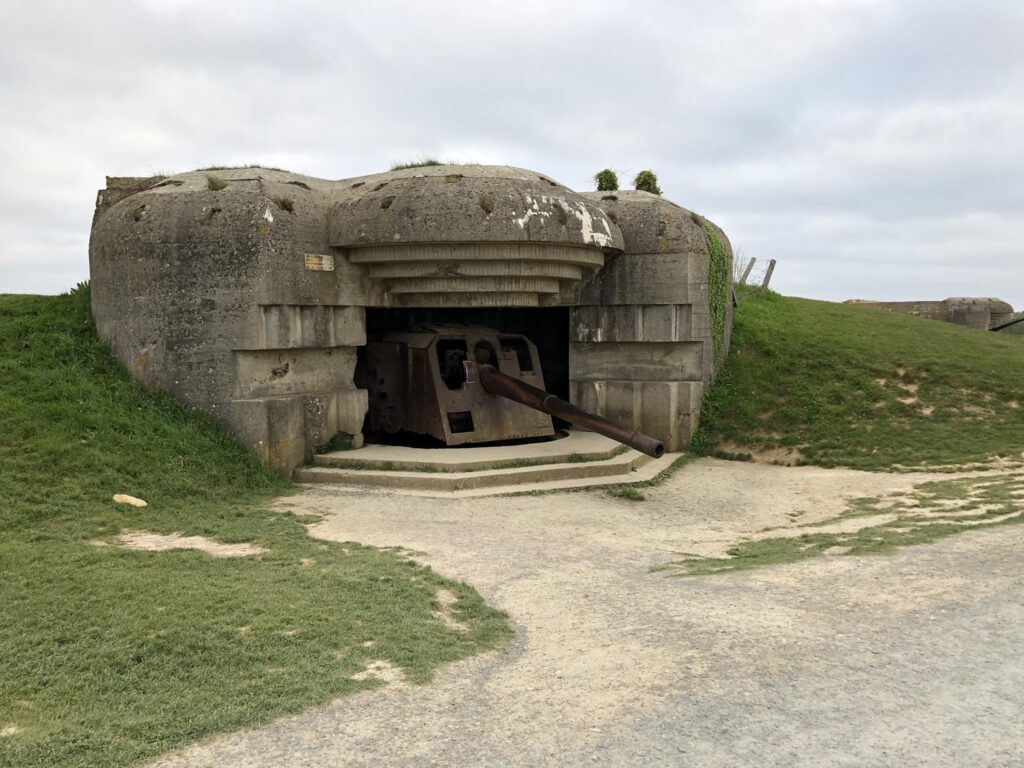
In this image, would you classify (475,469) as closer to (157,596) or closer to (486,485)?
(486,485)

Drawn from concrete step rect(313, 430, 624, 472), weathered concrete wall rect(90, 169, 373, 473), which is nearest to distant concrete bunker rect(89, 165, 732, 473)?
weathered concrete wall rect(90, 169, 373, 473)

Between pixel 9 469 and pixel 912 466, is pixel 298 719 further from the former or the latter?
pixel 912 466

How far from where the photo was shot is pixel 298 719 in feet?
10.3

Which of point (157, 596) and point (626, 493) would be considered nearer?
point (157, 596)

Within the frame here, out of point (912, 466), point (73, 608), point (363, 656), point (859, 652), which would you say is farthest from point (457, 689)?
point (912, 466)

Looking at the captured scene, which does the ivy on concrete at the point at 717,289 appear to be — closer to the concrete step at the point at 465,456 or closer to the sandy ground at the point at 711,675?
the concrete step at the point at 465,456

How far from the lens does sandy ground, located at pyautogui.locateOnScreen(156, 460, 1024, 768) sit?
112 inches

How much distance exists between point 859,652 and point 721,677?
2.21 feet

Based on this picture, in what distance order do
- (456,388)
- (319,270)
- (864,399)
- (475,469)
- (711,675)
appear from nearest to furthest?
(711,675), (475,469), (319,270), (456,388), (864,399)

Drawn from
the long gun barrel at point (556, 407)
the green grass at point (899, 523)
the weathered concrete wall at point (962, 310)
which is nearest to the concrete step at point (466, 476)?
the long gun barrel at point (556, 407)

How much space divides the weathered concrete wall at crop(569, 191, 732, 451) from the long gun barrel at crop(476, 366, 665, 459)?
1.50 metres

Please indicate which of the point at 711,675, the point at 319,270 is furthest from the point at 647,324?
the point at 711,675

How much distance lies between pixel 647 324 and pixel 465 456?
10.0 ft

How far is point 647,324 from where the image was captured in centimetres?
1026
